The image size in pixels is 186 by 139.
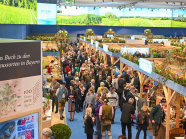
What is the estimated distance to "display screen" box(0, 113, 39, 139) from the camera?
3217 mm

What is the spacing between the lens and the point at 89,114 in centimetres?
598

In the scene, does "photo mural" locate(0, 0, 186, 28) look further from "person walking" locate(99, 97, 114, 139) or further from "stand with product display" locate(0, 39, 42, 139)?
"stand with product display" locate(0, 39, 42, 139)

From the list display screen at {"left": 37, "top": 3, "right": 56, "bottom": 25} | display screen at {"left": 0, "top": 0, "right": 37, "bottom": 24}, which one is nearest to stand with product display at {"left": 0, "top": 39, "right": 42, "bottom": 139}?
display screen at {"left": 0, "top": 0, "right": 37, "bottom": 24}

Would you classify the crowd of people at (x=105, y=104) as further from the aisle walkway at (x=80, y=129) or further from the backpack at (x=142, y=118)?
the aisle walkway at (x=80, y=129)

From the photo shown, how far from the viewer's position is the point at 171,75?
21.7 feet

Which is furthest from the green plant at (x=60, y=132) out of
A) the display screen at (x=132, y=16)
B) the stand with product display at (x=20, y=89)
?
→ the display screen at (x=132, y=16)

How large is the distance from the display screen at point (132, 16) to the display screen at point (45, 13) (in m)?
9.83

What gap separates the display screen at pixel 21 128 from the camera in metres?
3.22

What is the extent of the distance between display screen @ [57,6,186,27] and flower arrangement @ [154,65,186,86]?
2947cm

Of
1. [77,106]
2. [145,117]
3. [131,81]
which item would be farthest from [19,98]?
[131,81]

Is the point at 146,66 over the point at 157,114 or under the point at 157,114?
over

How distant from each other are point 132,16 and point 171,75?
31.2 m

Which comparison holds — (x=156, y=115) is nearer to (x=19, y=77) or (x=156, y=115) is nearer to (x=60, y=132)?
(x=60, y=132)

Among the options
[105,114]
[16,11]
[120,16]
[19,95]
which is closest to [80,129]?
[105,114]
